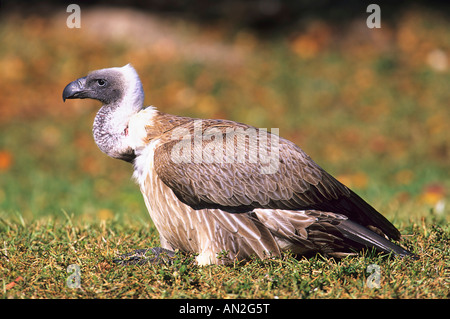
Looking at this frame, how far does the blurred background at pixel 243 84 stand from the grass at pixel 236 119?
3cm

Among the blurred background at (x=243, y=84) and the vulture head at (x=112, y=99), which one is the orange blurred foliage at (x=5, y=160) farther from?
the vulture head at (x=112, y=99)

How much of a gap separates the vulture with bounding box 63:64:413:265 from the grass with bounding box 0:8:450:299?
0.14 metres

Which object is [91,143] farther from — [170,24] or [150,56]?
[170,24]

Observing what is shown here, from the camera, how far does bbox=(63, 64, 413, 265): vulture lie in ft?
12.7

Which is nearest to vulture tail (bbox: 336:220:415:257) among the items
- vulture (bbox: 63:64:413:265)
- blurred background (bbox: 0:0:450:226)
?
vulture (bbox: 63:64:413:265)

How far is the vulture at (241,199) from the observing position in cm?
386

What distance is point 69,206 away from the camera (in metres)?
6.79

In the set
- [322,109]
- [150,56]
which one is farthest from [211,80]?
[322,109]

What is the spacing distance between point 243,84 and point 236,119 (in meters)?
1.10

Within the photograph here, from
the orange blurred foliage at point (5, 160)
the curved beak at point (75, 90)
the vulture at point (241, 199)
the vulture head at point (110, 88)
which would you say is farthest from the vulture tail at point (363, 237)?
the orange blurred foliage at point (5, 160)

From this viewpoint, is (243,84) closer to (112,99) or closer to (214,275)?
(112,99)

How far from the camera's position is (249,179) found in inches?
154

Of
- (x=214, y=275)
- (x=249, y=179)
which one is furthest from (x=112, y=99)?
(x=214, y=275)

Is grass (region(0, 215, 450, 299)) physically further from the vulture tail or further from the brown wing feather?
the brown wing feather
